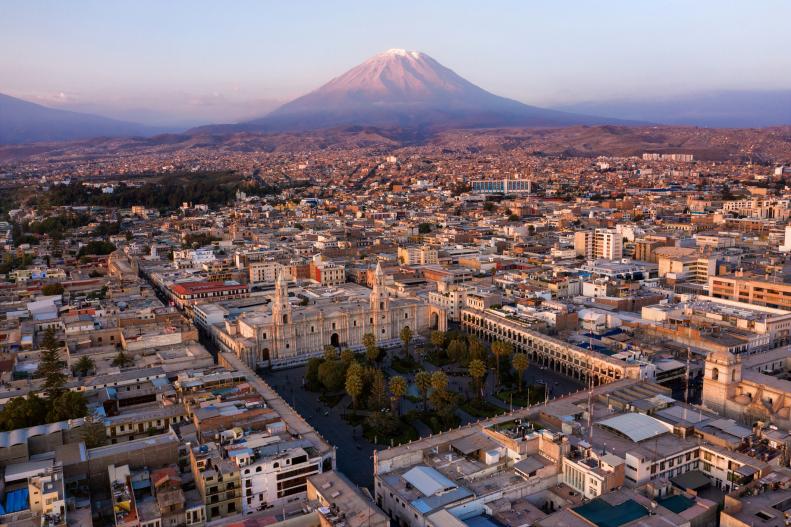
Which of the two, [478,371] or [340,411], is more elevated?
[478,371]

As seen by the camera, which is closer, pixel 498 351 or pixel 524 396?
pixel 524 396

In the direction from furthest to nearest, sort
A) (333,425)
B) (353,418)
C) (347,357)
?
(347,357) < (353,418) < (333,425)

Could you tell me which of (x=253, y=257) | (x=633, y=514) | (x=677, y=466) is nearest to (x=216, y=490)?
(x=633, y=514)

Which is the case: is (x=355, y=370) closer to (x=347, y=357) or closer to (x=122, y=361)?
(x=347, y=357)

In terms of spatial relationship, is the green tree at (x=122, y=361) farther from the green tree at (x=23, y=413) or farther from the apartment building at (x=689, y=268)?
the apartment building at (x=689, y=268)

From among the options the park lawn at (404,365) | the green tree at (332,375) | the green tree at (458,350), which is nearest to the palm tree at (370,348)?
A: the park lawn at (404,365)

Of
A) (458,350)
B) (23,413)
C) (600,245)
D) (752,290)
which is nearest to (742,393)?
(458,350)

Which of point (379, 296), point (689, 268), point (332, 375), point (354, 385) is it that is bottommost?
point (332, 375)
